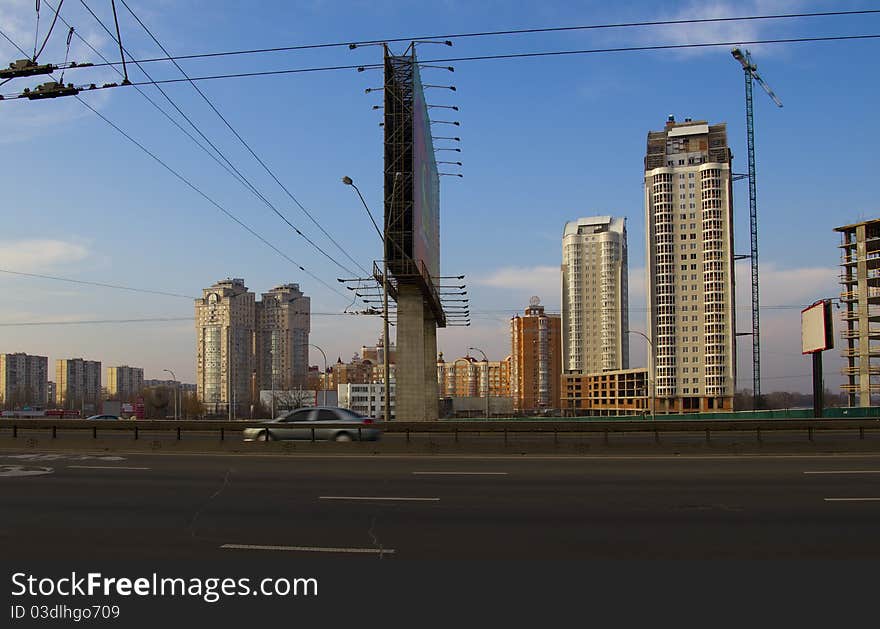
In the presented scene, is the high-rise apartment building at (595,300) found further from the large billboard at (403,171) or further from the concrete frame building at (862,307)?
the large billboard at (403,171)

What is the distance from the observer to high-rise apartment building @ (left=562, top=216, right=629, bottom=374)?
526 feet

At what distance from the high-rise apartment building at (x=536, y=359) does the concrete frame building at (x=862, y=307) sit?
8099cm

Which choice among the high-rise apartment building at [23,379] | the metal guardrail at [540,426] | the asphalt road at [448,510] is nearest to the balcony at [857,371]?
the metal guardrail at [540,426]

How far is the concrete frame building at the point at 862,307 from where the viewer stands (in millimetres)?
93562

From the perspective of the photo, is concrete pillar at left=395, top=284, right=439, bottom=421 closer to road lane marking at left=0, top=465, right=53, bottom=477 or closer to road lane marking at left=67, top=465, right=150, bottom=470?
road lane marking at left=67, top=465, right=150, bottom=470

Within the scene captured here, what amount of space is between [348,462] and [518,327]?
513ft

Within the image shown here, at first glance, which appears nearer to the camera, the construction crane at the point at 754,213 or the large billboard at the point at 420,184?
the large billboard at the point at 420,184

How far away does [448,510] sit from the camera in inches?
463

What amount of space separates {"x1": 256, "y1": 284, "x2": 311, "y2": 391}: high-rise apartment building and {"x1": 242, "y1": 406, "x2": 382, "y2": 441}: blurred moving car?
327 ft

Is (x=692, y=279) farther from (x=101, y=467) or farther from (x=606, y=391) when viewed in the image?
(x=101, y=467)

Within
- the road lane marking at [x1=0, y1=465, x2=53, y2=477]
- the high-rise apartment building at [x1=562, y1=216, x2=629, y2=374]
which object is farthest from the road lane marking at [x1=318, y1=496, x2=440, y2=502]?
the high-rise apartment building at [x1=562, y1=216, x2=629, y2=374]

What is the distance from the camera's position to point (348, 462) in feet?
65.0

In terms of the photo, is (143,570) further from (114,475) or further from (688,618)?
(114,475)

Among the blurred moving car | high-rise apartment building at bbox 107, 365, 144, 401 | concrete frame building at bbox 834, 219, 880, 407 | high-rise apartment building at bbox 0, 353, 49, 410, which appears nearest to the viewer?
the blurred moving car
